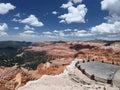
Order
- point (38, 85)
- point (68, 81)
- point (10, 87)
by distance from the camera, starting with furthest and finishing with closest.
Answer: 1. point (10, 87)
2. point (68, 81)
3. point (38, 85)

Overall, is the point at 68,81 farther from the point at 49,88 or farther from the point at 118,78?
the point at 118,78

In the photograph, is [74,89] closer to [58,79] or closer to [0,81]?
[58,79]

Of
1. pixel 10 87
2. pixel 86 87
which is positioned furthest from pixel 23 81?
pixel 86 87

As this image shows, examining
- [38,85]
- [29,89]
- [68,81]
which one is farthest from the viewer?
[68,81]

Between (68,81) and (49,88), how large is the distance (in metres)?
5.39

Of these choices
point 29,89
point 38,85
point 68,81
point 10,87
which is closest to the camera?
point 29,89

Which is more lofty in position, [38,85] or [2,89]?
[38,85]

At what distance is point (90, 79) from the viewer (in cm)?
2939

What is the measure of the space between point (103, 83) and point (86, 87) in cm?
561

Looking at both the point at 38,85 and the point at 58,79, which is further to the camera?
the point at 58,79

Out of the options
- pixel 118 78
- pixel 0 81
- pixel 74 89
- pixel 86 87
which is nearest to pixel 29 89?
pixel 74 89

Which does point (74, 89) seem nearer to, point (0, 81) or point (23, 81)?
point (23, 81)

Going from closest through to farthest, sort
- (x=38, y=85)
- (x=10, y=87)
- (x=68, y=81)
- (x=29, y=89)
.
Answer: (x=29, y=89) → (x=38, y=85) → (x=68, y=81) → (x=10, y=87)

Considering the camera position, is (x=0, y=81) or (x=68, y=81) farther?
(x=0, y=81)
